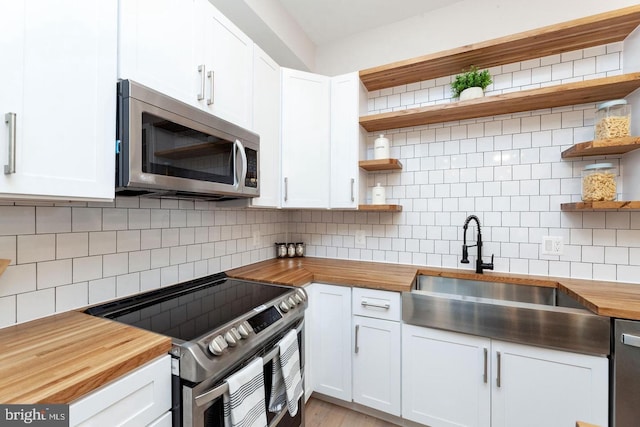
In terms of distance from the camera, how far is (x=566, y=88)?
5.25 feet

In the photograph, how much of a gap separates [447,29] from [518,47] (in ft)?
1.83

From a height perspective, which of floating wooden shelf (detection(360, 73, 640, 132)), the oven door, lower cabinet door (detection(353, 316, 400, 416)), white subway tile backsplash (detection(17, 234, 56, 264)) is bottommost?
lower cabinet door (detection(353, 316, 400, 416))

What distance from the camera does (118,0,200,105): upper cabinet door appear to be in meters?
1.04

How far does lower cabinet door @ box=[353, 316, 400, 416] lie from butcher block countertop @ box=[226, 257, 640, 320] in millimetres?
252

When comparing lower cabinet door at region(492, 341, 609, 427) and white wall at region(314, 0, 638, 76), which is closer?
lower cabinet door at region(492, 341, 609, 427)

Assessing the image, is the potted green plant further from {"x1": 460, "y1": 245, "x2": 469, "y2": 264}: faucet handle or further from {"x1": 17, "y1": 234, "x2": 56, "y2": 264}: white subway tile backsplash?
{"x1": 17, "y1": 234, "x2": 56, "y2": 264}: white subway tile backsplash

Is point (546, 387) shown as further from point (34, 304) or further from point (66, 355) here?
point (34, 304)

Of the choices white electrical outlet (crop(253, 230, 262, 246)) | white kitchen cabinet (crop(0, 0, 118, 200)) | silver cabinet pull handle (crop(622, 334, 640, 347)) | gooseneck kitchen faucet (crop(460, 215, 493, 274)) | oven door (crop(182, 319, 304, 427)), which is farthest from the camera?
white electrical outlet (crop(253, 230, 262, 246))

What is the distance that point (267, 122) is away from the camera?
72.6 inches

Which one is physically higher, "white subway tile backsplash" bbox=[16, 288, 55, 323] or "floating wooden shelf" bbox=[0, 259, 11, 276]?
"floating wooden shelf" bbox=[0, 259, 11, 276]

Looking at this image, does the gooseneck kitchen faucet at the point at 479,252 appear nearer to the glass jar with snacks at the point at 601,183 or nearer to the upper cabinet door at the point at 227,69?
the glass jar with snacks at the point at 601,183

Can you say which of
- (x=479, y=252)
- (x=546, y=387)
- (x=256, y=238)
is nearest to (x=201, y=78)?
(x=256, y=238)

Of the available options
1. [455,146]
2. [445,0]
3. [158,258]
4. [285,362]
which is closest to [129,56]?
[158,258]

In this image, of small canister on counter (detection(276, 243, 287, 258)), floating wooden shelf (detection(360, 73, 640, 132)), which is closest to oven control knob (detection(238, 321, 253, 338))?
small canister on counter (detection(276, 243, 287, 258))
